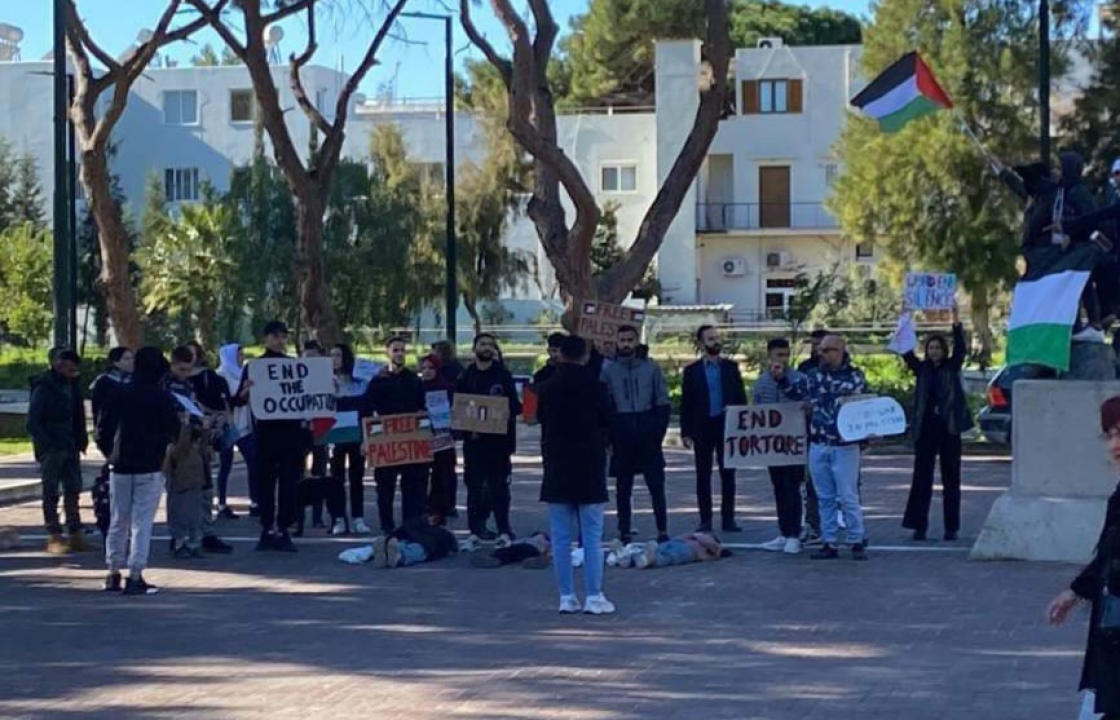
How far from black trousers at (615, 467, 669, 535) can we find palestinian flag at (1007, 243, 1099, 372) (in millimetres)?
3163

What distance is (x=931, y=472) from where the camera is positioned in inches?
608

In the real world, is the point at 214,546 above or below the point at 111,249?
below

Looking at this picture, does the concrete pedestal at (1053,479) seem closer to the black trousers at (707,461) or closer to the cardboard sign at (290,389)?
the black trousers at (707,461)

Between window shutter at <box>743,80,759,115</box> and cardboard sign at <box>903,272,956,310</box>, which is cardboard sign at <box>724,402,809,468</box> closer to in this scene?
cardboard sign at <box>903,272,956,310</box>

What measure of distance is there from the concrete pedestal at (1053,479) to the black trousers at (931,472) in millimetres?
922

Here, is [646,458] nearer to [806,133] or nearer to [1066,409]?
[1066,409]

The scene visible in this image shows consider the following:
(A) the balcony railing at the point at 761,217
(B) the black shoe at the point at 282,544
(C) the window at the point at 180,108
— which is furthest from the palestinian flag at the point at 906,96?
(C) the window at the point at 180,108

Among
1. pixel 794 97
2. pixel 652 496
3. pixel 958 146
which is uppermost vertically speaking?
pixel 794 97

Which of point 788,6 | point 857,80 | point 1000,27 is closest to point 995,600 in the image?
point 1000,27

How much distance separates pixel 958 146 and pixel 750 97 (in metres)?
15.3

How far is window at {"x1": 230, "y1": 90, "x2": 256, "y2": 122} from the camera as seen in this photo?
2630 inches

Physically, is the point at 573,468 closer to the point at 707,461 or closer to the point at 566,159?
the point at 707,461

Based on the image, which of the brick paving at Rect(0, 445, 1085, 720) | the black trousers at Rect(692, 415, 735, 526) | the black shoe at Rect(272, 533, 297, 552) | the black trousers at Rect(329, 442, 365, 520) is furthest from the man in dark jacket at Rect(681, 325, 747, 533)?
the black shoe at Rect(272, 533, 297, 552)

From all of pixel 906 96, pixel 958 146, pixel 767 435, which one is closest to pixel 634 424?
pixel 767 435
